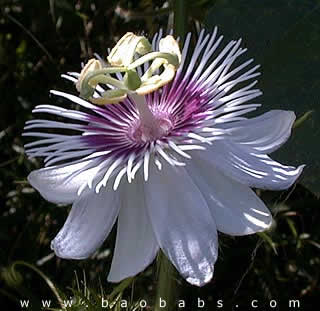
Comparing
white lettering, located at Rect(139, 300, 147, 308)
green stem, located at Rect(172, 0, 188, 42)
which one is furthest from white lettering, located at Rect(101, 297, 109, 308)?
green stem, located at Rect(172, 0, 188, 42)

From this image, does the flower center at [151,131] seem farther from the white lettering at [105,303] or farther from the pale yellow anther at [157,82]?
the white lettering at [105,303]

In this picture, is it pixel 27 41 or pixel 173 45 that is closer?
pixel 173 45

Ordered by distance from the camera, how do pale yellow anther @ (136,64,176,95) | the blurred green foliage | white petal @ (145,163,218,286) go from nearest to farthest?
white petal @ (145,163,218,286) < pale yellow anther @ (136,64,176,95) < the blurred green foliage

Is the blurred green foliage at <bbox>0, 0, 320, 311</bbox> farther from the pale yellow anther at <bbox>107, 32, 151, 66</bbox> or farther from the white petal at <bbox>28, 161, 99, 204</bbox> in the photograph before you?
the white petal at <bbox>28, 161, 99, 204</bbox>

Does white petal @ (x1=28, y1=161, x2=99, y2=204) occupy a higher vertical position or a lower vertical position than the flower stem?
higher

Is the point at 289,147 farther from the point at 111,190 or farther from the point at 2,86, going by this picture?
the point at 2,86

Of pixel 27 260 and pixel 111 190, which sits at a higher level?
pixel 111 190

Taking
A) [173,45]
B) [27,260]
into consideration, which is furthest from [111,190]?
[27,260]
